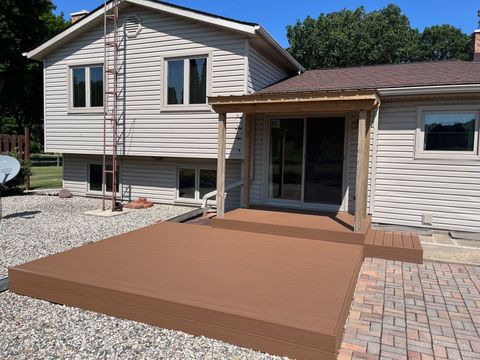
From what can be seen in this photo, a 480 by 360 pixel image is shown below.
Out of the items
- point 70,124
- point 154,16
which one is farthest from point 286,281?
point 70,124

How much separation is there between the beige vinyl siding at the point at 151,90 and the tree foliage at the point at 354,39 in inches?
860

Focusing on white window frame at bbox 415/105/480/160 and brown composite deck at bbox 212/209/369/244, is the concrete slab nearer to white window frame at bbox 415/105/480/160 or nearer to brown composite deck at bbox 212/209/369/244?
brown composite deck at bbox 212/209/369/244

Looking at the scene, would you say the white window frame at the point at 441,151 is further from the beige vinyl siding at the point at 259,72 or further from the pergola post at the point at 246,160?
the beige vinyl siding at the point at 259,72

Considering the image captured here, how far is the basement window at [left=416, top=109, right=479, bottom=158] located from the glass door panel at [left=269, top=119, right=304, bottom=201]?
7.89 ft

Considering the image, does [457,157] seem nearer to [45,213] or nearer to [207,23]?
[207,23]

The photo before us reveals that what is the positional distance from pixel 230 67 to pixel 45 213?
5539 millimetres

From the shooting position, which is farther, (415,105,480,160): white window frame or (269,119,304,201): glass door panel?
(269,119,304,201): glass door panel

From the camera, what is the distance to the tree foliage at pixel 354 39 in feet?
91.4

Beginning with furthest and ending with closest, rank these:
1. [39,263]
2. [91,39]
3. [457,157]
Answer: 1. [91,39]
2. [457,157]
3. [39,263]

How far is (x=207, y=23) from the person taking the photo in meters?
8.45

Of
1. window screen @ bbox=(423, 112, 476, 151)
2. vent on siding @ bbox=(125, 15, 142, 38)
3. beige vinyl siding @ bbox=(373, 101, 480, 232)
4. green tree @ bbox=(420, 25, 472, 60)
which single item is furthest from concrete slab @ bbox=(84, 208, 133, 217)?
green tree @ bbox=(420, 25, 472, 60)

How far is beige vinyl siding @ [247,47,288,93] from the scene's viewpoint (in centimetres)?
850

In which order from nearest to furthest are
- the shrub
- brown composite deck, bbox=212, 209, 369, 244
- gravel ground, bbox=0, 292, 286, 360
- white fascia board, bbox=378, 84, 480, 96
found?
gravel ground, bbox=0, 292, 286, 360 → brown composite deck, bbox=212, 209, 369, 244 → white fascia board, bbox=378, 84, 480, 96 → the shrub

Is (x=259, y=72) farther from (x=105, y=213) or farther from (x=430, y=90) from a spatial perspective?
(x=105, y=213)
